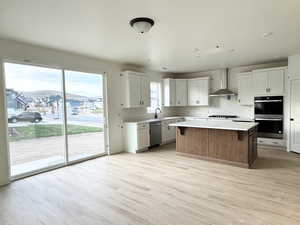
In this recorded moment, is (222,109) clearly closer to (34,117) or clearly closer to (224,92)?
(224,92)

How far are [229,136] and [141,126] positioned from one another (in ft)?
8.23

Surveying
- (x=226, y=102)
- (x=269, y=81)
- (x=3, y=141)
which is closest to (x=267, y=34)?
(x=269, y=81)

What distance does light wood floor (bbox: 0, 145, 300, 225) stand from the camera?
2326 millimetres

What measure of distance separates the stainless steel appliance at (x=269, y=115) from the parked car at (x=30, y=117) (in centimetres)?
612

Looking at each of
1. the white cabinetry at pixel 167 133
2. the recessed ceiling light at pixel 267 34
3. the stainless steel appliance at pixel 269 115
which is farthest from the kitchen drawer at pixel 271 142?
the recessed ceiling light at pixel 267 34

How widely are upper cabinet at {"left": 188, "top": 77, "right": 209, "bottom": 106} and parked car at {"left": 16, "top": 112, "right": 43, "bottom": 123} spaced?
17.7ft

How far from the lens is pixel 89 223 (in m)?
2.24

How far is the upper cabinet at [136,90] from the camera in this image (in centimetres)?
551

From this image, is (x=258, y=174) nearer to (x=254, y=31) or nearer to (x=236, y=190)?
(x=236, y=190)

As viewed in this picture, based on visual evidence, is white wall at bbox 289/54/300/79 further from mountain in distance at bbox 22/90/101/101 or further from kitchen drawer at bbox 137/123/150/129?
mountain in distance at bbox 22/90/101/101

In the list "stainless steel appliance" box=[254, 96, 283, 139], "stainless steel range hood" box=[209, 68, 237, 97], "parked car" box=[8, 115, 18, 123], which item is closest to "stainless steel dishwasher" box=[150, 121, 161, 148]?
"stainless steel range hood" box=[209, 68, 237, 97]

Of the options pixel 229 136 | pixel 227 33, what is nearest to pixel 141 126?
pixel 229 136

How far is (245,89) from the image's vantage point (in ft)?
20.0

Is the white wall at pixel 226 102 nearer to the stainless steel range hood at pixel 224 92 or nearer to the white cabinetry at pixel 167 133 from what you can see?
the stainless steel range hood at pixel 224 92
